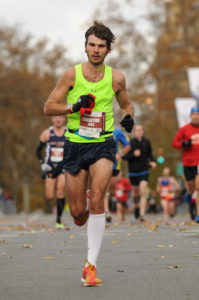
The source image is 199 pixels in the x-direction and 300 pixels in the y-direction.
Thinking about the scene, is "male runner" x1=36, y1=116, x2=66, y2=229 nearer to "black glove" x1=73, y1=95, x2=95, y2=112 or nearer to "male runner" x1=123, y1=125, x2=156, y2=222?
"male runner" x1=123, y1=125, x2=156, y2=222

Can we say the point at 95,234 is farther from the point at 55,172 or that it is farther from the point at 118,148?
the point at 118,148

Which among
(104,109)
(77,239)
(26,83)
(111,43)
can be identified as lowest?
(77,239)

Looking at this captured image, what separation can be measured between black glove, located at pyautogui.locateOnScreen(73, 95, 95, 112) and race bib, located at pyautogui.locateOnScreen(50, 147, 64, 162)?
833 cm

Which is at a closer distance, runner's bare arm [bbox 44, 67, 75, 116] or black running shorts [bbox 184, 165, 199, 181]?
runner's bare arm [bbox 44, 67, 75, 116]

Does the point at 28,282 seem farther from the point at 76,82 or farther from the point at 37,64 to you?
the point at 37,64

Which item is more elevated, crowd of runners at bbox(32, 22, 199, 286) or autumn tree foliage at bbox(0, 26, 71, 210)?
autumn tree foliage at bbox(0, 26, 71, 210)

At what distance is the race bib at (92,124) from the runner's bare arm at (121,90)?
1.12ft

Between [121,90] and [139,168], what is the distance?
11138 mm

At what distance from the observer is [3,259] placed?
8969mm

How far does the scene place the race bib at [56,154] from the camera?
51.3 ft

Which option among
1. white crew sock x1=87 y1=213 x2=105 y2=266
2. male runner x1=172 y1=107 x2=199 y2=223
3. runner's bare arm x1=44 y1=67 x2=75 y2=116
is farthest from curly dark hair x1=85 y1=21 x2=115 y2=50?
male runner x1=172 y1=107 x2=199 y2=223

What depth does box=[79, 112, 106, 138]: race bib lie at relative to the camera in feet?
24.5

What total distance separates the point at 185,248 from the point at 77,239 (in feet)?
7.62

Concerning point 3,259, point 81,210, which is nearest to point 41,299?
point 81,210
